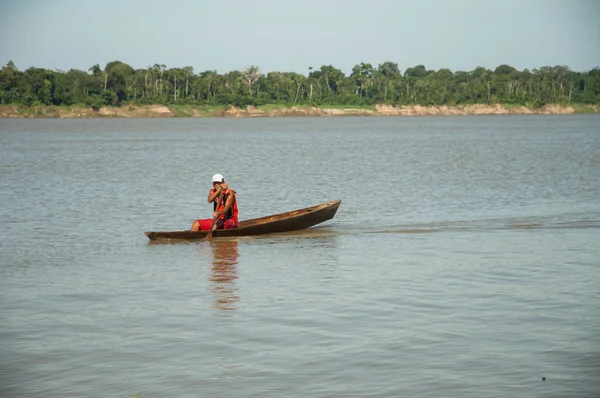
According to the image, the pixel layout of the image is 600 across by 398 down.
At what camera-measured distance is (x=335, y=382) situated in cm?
960

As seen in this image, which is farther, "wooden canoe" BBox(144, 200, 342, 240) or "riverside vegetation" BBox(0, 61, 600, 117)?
"riverside vegetation" BBox(0, 61, 600, 117)

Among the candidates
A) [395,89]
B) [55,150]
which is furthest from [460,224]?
[395,89]

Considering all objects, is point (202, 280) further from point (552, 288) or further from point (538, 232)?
point (538, 232)

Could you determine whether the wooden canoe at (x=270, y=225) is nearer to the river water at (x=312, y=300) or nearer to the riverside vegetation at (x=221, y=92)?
the river water at (x=312, y=300)

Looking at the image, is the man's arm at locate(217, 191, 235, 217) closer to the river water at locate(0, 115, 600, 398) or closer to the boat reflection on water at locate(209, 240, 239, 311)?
the boat reflection on water at locate(209, 240, 239, 311)

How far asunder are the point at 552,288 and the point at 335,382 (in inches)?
213

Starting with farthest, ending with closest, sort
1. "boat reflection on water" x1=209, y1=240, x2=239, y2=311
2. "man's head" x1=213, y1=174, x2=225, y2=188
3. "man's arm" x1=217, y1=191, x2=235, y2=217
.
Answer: "man's arm" x1=217, y1=191, x2=235, y2=217 → "man's head" x1=213, y1=174, x2=225, y2=188 → "boat reflection on water" x1=209, y1=240, x2=239, y2=311

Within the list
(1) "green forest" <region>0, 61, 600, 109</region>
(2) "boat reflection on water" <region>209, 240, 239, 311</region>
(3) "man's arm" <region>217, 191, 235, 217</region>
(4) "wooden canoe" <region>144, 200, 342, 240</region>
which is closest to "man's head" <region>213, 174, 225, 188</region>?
(3) "man's arm" <region>217, 191, 235, 217</region>

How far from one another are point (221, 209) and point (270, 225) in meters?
1.12

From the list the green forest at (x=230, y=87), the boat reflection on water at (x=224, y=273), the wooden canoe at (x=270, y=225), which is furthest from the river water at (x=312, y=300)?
the green forest at (x=230, y=87)

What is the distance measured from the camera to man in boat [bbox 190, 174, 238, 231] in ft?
64.1

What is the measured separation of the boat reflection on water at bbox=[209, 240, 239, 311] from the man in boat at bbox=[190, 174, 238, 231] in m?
0.43

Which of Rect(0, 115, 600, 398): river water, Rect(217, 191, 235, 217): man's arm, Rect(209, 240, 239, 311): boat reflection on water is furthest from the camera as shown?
Rect(217, 191, 235, 217): man's arm

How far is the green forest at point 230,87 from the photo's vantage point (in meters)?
166
